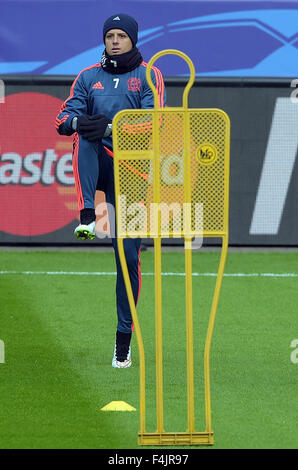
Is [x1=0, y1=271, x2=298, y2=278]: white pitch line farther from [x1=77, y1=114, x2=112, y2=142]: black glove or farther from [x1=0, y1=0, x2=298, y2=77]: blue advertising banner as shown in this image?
[x1=77, y1=114, x2=112, y2=142]: black glove

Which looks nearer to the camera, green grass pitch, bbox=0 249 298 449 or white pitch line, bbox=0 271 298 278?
green grass pitch, bbox=0 249 298 449

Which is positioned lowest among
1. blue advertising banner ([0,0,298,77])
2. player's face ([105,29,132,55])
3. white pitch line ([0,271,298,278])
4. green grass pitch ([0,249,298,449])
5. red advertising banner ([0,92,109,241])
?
green grass pitch ([0,249,298,449])

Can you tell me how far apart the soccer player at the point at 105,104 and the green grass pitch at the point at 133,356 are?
628mm

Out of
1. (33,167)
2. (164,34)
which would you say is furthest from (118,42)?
(164,34)

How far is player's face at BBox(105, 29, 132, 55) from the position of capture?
6766mm

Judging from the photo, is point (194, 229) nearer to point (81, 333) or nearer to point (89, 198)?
point (89, 198)

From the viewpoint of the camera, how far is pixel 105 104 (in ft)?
22.4

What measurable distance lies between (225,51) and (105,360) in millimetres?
9101

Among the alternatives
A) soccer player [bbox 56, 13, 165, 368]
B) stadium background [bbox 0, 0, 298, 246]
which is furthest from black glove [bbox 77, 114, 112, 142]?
stadium background [bbox 0, 0, 298, 246]

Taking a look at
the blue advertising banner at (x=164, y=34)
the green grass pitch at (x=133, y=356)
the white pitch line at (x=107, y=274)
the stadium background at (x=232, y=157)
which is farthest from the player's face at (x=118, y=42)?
the blue advertising banner at (x=164, y=34)

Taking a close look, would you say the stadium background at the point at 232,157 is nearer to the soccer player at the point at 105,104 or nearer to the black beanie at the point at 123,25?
the soccer player at the point at 105,104

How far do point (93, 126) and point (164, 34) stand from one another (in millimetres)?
9428

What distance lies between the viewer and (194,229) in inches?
201
